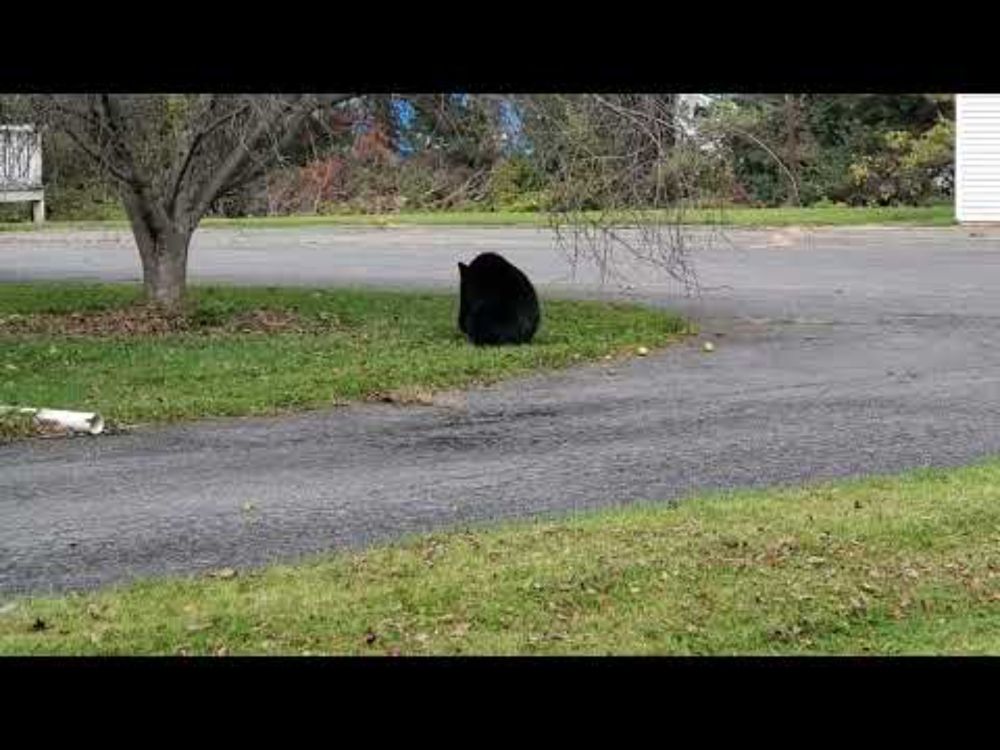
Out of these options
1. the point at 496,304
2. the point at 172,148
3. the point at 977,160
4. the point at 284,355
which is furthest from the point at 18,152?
the point at 977,160

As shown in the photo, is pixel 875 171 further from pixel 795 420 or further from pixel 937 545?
pixel 937 545

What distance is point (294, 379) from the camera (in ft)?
38.0

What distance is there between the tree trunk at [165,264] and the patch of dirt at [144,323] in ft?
0.57

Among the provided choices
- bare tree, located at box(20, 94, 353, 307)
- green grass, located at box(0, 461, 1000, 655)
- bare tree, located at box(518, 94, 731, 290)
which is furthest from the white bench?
green grass, located at box(0, 461, 1000, 655)

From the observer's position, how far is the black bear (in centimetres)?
1357

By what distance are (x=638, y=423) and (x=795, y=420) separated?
3.33ft

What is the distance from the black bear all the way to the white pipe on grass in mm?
4210

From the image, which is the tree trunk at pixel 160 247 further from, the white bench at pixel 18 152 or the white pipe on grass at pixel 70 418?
the white pipe on grass at pixel 70 418

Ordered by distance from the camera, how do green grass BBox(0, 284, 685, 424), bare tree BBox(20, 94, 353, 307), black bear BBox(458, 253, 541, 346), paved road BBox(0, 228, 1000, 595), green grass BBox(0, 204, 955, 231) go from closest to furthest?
paved road BBox(0, 228, 1000, 595) → green grass BBox(0, 284, 685, 424) → bare tree BBox(20, 94, 353, 307) → black bear BBox(458, 253, 541, 346) → green grass BBox(0, 204, 955, 231)

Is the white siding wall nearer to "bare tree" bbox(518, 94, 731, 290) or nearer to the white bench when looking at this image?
"bare tree" bbox(518, 94, 731, 290)

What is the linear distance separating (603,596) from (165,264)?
35.0 feet

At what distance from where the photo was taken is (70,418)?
32.8ft

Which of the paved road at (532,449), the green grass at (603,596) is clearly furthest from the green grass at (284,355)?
the green grass at (603,596)

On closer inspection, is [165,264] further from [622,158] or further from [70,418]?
[70,418]
